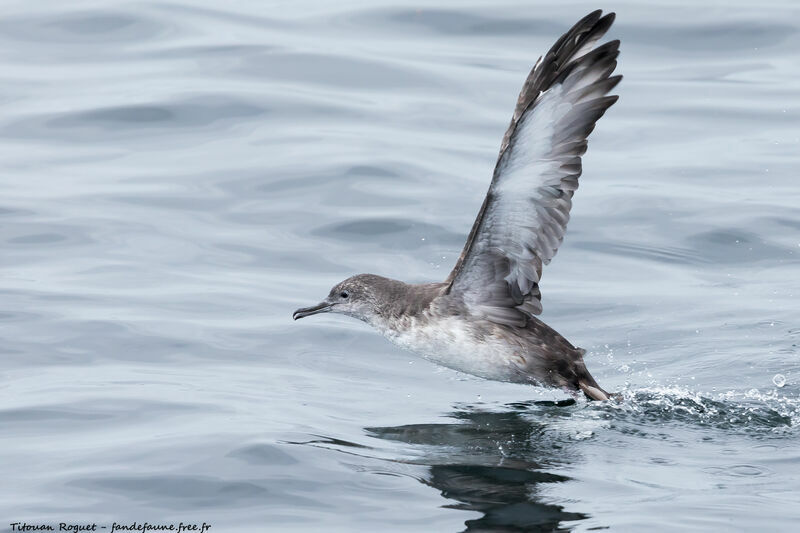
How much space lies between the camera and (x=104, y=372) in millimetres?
9281

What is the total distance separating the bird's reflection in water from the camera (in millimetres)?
6734

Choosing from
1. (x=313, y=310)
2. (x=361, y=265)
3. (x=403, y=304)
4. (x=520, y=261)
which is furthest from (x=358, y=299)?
(x=361, y=265)

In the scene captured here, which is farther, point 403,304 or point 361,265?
point 361,265

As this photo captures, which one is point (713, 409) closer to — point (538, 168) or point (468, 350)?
point (468, 350)

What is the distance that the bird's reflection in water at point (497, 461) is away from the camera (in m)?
6.73

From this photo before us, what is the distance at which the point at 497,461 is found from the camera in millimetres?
7621

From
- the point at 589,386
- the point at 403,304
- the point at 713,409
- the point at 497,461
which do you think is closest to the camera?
the point at 497,461

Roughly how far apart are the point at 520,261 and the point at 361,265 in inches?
125

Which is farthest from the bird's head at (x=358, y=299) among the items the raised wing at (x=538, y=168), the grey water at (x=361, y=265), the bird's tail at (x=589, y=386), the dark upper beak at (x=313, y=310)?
the bird's tail at (x=589, y=386)

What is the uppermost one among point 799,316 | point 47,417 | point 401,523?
point 799,316

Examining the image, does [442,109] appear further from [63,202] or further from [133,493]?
[133,493]

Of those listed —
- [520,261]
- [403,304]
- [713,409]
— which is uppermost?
[520,261]

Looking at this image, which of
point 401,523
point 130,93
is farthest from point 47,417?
point 130,93

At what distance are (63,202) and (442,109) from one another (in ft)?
14.9
